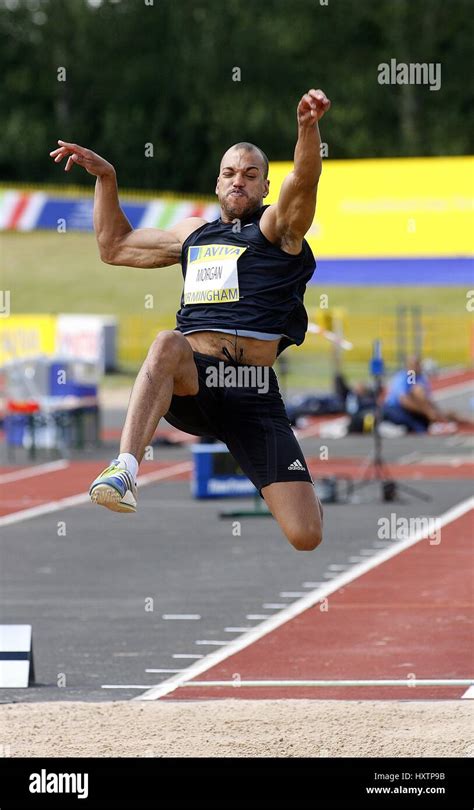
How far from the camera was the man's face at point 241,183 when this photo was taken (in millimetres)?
7992

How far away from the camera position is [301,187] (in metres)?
7.71

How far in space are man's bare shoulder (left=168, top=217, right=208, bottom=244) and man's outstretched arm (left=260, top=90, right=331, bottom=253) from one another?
0.51m

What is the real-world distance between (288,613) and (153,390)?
6.01 m

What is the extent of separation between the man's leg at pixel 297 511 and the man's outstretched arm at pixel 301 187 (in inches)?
47.1

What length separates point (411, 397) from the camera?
29094 mm

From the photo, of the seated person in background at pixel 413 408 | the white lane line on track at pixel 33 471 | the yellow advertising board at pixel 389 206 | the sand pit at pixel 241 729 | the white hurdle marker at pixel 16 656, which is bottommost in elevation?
the sand pit at pixel 241 729

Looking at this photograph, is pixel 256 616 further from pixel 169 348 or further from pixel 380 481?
pixel 380 481

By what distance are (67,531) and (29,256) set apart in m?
46.1

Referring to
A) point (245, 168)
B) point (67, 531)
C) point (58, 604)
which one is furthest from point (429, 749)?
point (67, 531)

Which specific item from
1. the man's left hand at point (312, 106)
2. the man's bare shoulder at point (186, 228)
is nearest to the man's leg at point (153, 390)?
the man's bare shoulder at point (186, 228)

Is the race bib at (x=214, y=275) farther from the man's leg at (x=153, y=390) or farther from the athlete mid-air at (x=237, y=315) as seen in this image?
the man's leg at (x=153, y=390)

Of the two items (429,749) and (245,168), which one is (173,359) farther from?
(429,749)

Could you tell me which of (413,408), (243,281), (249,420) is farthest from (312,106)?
(413,408)
